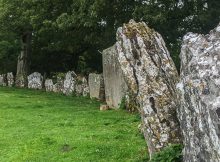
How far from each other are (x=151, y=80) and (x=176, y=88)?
2.83 metres

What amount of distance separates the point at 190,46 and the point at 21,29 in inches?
1532

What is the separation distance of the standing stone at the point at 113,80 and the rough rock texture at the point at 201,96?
13.3 m

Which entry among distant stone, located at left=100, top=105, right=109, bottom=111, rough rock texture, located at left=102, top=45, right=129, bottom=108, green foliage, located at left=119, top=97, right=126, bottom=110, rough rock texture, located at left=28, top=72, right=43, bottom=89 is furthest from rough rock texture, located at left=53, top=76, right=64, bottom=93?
green foliage, located at left=119, top=97, right=126, bottom=110

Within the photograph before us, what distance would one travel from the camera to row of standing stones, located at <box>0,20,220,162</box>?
274 inches

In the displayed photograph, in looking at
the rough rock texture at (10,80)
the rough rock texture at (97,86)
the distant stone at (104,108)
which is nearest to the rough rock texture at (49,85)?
the rough rock texture at (10,80)

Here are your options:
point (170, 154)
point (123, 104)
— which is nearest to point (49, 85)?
point (123, 104)

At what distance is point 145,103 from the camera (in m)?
10.8

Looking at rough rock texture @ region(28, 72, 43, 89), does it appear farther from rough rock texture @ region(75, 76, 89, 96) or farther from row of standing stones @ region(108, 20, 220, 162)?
row of standing stones @ region(108, 20, 220, 162)

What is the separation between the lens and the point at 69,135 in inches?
606

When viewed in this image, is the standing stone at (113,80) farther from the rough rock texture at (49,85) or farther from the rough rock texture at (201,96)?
the rough rock texture at (49,85)

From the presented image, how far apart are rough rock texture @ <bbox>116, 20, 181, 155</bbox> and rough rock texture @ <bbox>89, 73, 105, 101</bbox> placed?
13.6m

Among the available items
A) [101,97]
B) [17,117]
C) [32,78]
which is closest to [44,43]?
[32,78]

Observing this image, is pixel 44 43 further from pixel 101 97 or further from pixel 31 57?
pixel 101 97

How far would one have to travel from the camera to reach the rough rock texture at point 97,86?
26.7 m
